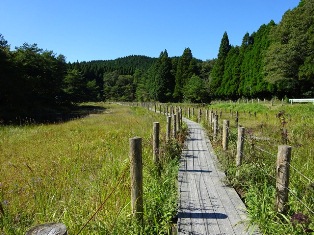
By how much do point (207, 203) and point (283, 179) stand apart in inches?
64.3

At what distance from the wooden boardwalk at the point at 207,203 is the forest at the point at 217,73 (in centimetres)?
2308

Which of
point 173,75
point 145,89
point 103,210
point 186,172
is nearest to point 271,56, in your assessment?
point 173,75

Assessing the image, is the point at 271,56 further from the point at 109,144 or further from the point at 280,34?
the point at 109,144

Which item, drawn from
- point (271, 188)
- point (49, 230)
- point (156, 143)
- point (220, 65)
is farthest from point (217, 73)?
point (49, 230)

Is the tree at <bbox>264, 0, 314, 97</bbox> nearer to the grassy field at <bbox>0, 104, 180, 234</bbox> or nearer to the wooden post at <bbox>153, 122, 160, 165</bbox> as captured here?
the wooden post at <bbox>153, 122, 160, 165</bbox>

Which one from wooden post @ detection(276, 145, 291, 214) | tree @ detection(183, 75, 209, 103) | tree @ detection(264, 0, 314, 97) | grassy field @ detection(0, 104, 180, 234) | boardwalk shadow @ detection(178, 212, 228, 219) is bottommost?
boardwalk shadow @ detection(178, 212, 228, 219)

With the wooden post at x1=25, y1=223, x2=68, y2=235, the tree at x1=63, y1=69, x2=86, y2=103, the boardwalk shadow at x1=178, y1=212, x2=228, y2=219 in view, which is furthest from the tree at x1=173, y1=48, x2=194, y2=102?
the wooden post at x1=25, y1=223, x2=68, y2=235

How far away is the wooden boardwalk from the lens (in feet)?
14.8

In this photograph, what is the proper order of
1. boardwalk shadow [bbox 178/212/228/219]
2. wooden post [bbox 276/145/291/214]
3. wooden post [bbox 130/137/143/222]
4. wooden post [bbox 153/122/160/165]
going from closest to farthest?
wooden post [bbox 130/137/143/222] → wooden post [bbox 276/145/291/214] → boardwalk shadow [bbox 178/212/228/219] → wooden post [bbox 153/122/160/165]

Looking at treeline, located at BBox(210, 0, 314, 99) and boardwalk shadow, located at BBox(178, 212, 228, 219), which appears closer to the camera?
boardwalk shadow, located at BBox(178, 212, 228, 219)

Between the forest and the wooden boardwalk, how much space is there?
23078 mm

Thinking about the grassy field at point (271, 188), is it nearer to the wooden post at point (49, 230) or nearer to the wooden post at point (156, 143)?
the wooden post at point (156, 143)

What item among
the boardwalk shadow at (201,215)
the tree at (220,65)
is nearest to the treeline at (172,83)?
the tree at (220,65)

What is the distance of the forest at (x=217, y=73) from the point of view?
31453 mm
